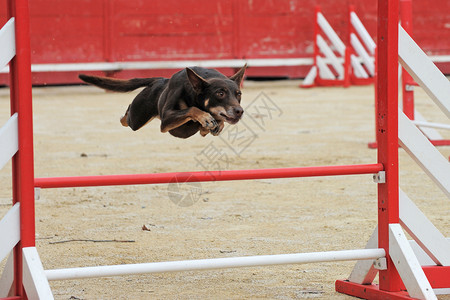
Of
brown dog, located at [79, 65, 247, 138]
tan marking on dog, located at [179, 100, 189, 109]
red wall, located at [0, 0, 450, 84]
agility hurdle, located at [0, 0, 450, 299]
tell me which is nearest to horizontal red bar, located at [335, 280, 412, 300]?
agility hurdle, located at [0, 0, 450, 299]

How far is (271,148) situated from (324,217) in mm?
3071

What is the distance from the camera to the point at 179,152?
8195 millimetres

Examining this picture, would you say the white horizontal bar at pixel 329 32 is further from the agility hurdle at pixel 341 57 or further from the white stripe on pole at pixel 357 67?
the white stripe on pole at pixel 357 67

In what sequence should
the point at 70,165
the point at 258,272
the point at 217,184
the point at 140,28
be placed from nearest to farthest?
the point at 258,272 → the point at 217,184 → the point at 70,165 → the point at 140,28

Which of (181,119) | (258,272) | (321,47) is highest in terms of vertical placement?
(321,47)

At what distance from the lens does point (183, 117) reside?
3.28 metres

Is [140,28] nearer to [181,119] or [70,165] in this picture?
[70,165]

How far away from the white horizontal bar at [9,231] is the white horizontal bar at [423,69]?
1.60 meters

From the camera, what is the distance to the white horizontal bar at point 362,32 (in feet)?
46.0

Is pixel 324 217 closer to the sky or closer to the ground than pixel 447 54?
closer to the ground

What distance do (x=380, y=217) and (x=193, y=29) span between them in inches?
425

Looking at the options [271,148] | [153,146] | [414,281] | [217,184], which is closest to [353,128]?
[271,148]

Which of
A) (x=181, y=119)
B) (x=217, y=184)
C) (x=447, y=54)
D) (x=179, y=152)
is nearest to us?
(x=181, y=119)

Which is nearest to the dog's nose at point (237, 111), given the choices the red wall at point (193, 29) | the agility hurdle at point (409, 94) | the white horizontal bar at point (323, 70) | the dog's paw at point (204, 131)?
the dog's paw at point (204, 131)
